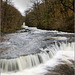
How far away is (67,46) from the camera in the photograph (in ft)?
29.5

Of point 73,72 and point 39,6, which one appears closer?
point 73,72

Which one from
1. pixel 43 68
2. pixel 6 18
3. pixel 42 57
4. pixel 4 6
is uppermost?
pixel 4 6

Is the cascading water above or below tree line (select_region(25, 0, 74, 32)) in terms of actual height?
below

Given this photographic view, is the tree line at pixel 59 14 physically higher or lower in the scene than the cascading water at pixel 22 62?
higher

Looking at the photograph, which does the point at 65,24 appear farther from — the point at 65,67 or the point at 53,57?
the point at 65,67

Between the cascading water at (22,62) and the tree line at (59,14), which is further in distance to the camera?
the tree line at (59,14)

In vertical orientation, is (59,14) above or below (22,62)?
above

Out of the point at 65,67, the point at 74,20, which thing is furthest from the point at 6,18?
the point at 65,67

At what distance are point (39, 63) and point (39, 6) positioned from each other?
31835mm

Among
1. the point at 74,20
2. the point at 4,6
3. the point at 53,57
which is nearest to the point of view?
the point at 53,57

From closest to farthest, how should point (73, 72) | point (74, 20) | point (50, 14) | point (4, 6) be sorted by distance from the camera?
point (73, 72) < point (50, 14) < point (74, 20) < point (4, 6)

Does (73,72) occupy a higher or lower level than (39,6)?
lower

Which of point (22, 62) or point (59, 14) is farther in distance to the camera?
point (59, 14)

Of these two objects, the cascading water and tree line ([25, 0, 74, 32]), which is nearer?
the cascading water
